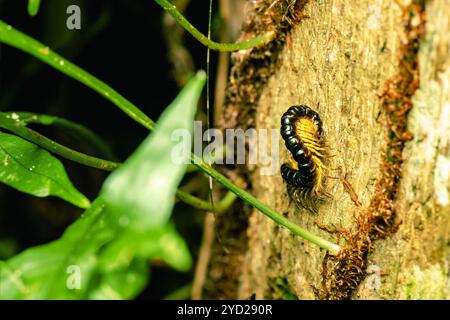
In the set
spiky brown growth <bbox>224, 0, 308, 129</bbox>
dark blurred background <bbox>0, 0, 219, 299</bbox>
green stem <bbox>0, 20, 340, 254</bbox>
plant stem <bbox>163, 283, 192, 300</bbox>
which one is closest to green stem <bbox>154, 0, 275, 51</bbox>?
spiky brown growth <bbox>224, 0, 308, 129</bbox>

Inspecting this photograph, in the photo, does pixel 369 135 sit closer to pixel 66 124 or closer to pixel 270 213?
pixel 270 213

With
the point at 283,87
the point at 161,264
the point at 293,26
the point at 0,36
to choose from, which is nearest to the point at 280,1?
the point at 293,26

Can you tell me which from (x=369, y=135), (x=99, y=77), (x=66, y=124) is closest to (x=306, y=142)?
(x=369, y=135)

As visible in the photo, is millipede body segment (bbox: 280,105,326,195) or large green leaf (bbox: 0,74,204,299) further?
millipede body segment (bbox: 280,105,326,195)

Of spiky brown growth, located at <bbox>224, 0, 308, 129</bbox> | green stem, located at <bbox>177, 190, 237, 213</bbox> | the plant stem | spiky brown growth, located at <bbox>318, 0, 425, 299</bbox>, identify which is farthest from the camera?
the plant stem

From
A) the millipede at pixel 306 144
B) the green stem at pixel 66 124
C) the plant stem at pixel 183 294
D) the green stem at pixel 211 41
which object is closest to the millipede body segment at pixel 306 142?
the millipede at pixel 306 144

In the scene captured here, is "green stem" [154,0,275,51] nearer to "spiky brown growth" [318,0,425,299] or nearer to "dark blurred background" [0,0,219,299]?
"spiky brown growth" [318,0,425,299]
